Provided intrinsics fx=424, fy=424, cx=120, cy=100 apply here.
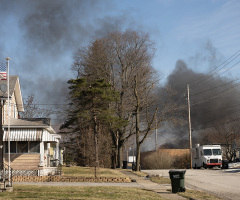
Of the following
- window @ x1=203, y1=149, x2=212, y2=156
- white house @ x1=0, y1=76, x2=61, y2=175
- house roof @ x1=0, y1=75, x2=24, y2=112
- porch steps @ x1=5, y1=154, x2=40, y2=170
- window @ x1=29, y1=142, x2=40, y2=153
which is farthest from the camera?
window @ x1=203, y1=149, x2=212, y2=156

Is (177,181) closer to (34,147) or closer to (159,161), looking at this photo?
(34,147)

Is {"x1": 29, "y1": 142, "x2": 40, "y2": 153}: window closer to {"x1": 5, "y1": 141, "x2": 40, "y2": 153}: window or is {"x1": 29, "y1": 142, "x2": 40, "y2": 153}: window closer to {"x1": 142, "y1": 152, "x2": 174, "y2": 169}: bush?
{"x1": 5, "y1": 141, "x2": 40, "y2": 153}: window

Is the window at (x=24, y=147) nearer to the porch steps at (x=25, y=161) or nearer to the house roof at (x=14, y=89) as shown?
the porch steps at (x=25, y=161)

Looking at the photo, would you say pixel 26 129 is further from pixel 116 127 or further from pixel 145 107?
pixel 145 107

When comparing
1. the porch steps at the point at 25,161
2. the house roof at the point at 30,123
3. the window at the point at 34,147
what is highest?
the house roof at the point at 30,123

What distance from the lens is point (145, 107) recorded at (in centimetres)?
5100

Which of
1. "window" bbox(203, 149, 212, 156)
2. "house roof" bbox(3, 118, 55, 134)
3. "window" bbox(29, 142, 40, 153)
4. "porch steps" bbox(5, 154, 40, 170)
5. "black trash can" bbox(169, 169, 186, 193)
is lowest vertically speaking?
"black trash can" bbox(169, 169, 186, 193)

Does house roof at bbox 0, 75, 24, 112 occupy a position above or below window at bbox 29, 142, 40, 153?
above

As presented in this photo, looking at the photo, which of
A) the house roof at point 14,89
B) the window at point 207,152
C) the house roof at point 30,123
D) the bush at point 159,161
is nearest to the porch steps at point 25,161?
the house roof at point 30,123

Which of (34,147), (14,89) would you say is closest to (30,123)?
(34,147)

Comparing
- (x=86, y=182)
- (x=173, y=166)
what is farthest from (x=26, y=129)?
(x=173, y=166)

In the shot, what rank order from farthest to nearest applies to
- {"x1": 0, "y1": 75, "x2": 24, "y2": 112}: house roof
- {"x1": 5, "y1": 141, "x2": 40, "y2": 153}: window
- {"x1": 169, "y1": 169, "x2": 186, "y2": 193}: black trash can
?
1. {"x1": 0, "y1": 75, "x2": 24, "y2": 112}: house roof
2. {"x1": 5, "y1": 141, "x2": 40, "y2": 153}: window
3. {"x1": 169, "y1": 169, "x2": 186, "y2": 193}: black trash can

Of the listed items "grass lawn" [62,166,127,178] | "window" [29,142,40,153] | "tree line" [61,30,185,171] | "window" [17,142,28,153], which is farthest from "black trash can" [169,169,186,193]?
"tree line" [61,30,185,171]

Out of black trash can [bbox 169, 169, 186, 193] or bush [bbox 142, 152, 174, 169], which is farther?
bush [bbox 142, 152, 174, 169]
